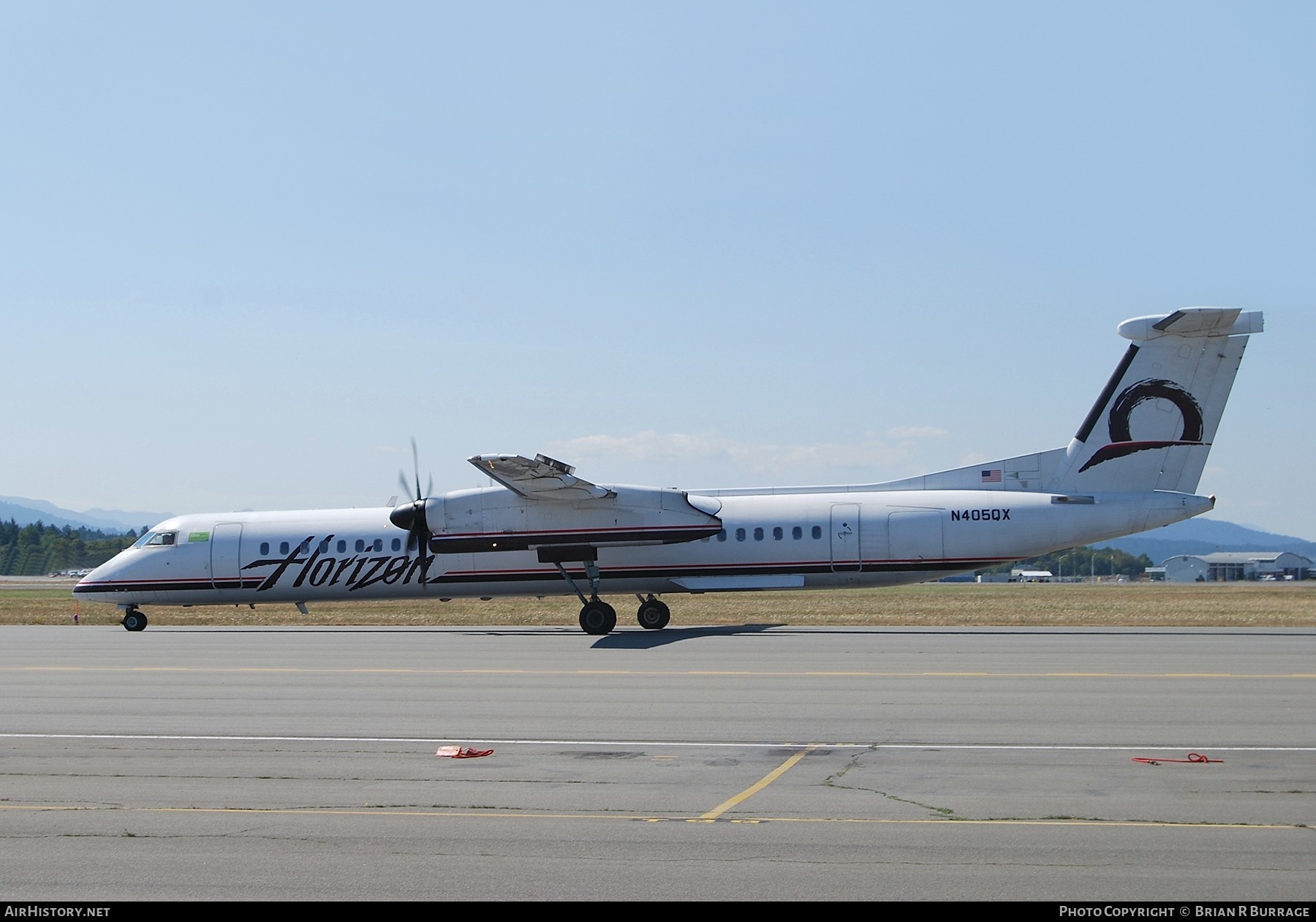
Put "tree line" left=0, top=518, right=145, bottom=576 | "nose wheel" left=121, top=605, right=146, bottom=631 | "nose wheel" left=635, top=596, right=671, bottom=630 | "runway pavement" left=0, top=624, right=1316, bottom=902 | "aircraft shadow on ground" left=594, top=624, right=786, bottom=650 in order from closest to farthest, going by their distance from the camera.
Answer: "runway pavement" left=0, top=624, right=1316, bottom=902 → "aircraft shadow on ground" left=594, top=624, right=786, bottom=650 → "nose wheel" left=635, top=596, right=671, bottom=630 → "nose wheel" left=121, top=605, right=146, bottom=631 → "tree line" left=0, top=518, right=145, bottom=576

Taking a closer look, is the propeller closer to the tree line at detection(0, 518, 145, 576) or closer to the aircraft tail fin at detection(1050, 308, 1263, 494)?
the aircraft tail fin at detection(1050, 308, 1263, 494)

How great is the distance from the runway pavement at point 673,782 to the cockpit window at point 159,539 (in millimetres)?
12846

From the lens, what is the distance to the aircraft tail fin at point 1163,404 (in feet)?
80.8

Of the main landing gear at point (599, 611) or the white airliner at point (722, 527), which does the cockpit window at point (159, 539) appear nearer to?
the white airliner at point (722, 527)

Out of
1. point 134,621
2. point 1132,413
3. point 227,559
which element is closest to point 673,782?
point 1132,413

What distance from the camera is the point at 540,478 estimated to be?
2623cm

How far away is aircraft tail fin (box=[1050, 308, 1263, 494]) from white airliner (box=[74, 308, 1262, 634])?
0.03 m

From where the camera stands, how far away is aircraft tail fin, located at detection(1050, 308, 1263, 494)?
24.6 metres

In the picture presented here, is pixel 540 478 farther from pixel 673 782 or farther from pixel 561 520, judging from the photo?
pixel 673 782

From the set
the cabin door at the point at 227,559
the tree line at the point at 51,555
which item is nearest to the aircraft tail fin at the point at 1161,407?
the cabin door at the point at 227,559

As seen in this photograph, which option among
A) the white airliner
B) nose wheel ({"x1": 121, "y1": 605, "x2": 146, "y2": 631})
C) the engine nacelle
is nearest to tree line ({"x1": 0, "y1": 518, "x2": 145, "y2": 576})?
nose wheel ({"x1": 121, "y1": 605, "x2": 146, "y2": 631})

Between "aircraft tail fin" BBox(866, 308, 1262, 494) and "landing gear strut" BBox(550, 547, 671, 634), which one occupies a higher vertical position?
"aircraft tail fin" BBox(866, 308, 1262, 494)
